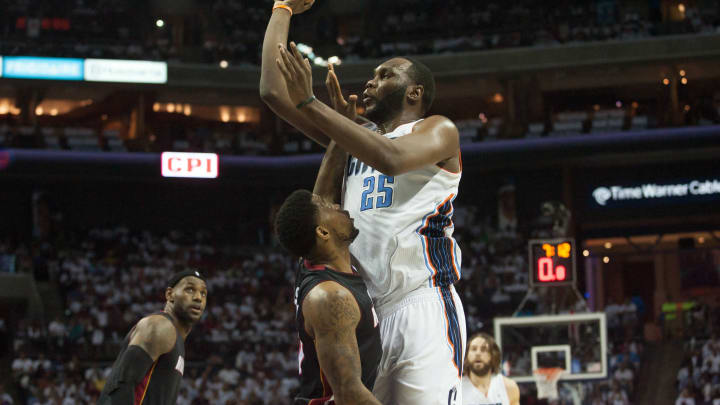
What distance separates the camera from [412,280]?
388cm

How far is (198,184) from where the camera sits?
102ft

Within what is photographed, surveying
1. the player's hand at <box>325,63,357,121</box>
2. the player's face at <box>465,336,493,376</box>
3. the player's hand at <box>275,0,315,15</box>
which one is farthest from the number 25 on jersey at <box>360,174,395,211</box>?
the player's face at <box>465,336,493,376</box>

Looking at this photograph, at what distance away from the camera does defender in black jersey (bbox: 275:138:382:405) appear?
11.4ft

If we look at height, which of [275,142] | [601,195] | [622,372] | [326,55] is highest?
[326,55]

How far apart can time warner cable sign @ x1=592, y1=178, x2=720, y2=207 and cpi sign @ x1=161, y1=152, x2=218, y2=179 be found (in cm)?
1113

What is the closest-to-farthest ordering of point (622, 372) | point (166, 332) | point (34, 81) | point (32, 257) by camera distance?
point (166, 332) < point (622, 372) < point (32, 257) < point (34, 81)

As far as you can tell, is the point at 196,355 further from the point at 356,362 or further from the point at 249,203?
the point at 356,362

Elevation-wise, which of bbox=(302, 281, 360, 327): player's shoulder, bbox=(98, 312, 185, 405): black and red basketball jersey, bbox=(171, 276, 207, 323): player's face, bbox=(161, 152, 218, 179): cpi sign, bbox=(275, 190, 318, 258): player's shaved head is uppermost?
bbox=(161, 152, 218, 179): cpi sign

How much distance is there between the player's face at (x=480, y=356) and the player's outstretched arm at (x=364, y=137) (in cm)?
391

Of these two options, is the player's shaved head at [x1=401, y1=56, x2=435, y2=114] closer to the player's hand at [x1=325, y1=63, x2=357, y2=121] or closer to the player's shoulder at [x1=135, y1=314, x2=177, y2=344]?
the player's hand at [x1=325, y1=63, x2=357, y2=121]

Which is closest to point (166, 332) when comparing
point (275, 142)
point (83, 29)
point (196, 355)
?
point (196, 355)

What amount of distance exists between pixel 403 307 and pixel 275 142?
26.1m

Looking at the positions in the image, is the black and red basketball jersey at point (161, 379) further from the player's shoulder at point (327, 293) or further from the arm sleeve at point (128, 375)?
the player's shoulder at point (327, 293)

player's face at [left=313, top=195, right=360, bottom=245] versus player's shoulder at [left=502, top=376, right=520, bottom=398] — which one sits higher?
player's face at [left=313, top=195, right=360, bottom=245]
